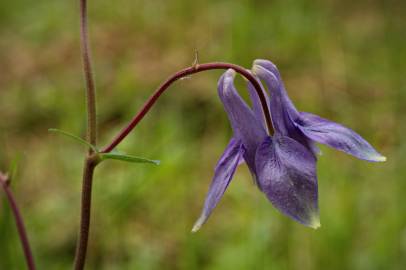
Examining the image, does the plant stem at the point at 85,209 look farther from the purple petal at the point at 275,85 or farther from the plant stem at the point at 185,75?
the purple petal at the point at 275,85

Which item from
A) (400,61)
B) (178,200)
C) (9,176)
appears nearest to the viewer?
(9,176)

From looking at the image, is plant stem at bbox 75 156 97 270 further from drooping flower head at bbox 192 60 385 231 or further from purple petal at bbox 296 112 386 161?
purple petal at bbox 296 112 386 161

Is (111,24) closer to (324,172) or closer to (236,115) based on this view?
(324,172)

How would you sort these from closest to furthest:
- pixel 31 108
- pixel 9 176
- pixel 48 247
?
pixel 9 176 → pixel 48 247 → pixel 31 108

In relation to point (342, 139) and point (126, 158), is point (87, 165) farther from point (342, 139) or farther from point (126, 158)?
point (342, 139)

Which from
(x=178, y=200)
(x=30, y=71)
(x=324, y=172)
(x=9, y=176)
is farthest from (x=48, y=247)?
(x=30, y=71)

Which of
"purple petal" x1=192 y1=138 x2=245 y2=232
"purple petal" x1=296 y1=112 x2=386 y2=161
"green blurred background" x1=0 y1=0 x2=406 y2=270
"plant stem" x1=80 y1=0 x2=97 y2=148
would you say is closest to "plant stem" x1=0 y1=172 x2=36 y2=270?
"green blurred background" x1=0 y1=0 x2=406 y2=270
